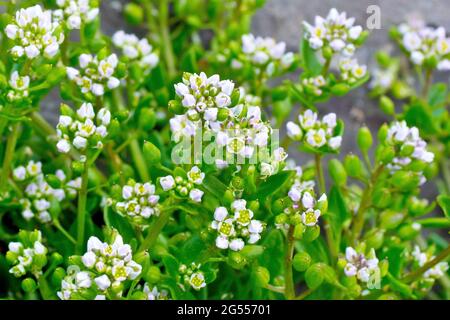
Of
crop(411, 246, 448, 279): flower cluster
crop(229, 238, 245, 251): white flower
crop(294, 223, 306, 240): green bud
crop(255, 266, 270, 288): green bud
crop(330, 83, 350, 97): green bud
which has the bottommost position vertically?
crop(411, 246, 448, 279): flower cluster

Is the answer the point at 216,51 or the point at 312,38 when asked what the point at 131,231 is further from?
the point at 216,51

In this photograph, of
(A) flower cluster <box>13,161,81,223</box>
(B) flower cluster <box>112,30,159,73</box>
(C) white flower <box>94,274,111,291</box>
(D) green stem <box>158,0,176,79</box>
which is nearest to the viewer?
(C) white flower <box>94,274,111,291</box>

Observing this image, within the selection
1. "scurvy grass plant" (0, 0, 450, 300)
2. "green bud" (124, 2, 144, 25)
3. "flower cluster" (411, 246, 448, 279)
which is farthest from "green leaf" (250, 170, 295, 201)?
"green bud" (124, 2, 144, 25)

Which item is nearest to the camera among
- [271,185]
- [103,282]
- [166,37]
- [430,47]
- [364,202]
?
[103,282]

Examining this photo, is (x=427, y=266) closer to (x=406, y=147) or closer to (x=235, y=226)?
(x=406, y=147)

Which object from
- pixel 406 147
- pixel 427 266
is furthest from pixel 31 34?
pixel 427 266

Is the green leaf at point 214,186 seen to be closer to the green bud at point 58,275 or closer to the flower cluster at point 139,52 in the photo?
the green bud at point 58,275

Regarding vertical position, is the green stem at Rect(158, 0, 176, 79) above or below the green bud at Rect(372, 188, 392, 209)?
above

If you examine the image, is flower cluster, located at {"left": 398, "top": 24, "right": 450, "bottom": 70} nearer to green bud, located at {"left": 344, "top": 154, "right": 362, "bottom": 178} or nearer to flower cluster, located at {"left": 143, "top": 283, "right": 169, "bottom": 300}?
green bud, located at {"left": 344, "top": 154, "right": 362, "bottom": 178}
